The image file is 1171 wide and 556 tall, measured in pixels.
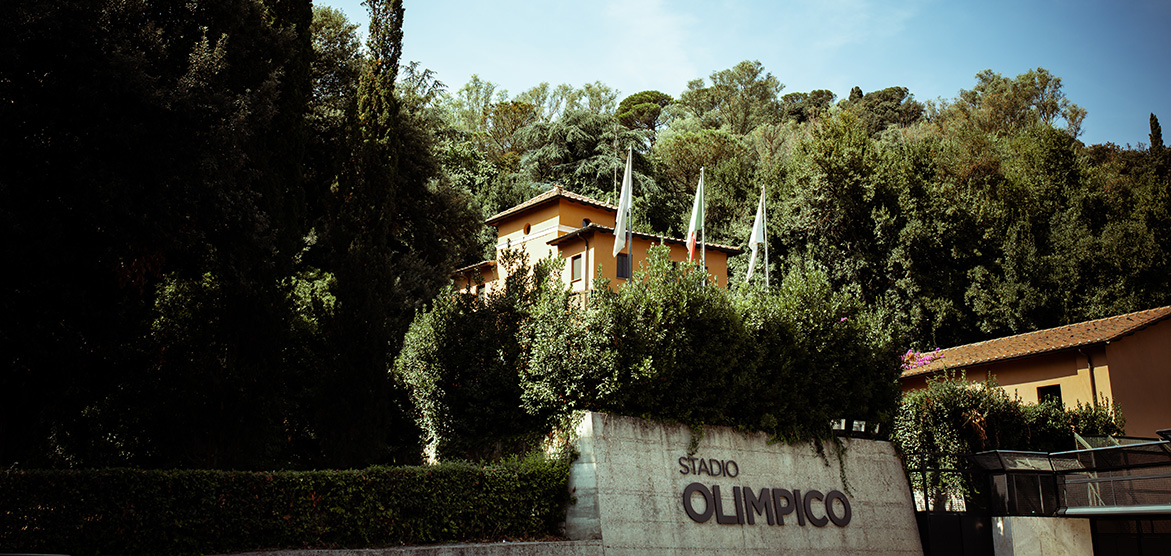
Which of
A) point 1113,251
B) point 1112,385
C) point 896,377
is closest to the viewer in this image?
point 896,377

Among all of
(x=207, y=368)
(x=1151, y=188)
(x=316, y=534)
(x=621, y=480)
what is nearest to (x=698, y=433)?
(x=621, y=480)

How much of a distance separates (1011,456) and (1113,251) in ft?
63.3

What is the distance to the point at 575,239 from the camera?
3416cm

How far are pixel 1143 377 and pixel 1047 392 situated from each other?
2.68 metres

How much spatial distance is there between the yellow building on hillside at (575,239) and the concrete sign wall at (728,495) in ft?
55.0

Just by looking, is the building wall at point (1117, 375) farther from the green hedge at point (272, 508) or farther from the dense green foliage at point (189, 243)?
the dense green foliage at point (189, 243)

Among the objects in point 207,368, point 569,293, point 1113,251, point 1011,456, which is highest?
point 1113,251

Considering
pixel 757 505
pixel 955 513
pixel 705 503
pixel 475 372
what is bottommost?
pixel 955 513

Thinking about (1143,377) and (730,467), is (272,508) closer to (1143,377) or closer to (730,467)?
(730,467)

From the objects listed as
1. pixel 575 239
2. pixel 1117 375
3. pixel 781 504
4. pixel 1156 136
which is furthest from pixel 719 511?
pixel 1156 136

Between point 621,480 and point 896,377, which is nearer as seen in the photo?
point 621,480

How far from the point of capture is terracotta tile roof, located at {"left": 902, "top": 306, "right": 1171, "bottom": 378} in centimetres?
2270

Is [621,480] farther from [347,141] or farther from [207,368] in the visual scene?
[347,141]

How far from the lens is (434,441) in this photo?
1569cm
